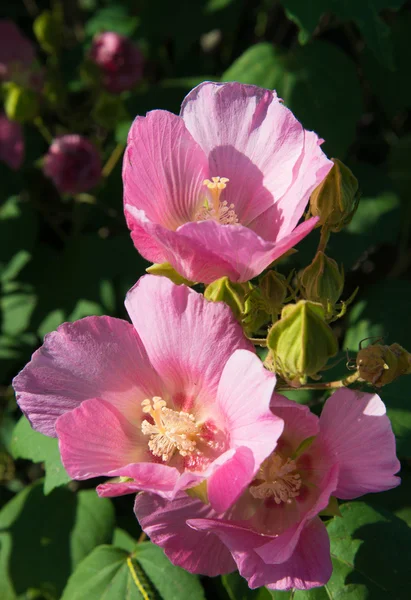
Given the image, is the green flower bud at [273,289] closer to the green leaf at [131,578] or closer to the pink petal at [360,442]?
the pink petal at [360,442]

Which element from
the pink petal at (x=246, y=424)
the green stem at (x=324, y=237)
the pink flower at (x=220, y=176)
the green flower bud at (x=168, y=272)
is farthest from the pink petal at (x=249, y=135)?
the pink petal at (x=246, y=424)

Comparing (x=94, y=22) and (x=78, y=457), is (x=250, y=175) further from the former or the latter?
(x=94, y=22)

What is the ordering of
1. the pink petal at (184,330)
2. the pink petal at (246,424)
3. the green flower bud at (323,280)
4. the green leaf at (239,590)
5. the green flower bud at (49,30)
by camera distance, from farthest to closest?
1. the green flower bud at (49,30)
2. the green leaf at (239,590)
3. the green flower bud at (323,280)
4. the pink petal at (184,330)
5. the pink petal at (246,424)

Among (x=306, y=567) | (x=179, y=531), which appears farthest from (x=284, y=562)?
(x=179, y=531)

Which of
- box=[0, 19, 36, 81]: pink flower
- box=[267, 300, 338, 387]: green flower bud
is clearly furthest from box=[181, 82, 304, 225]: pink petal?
box=[0, 19, 36, 81]: pink flower

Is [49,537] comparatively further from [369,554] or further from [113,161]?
[113,161]

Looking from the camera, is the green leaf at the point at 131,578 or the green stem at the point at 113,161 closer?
the green leaf at the point at 131,578
